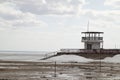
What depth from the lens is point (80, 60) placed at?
6706 cm

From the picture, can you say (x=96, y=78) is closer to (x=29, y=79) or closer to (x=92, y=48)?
(x=29, y=79)

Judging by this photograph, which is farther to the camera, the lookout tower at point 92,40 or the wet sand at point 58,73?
the lookout tower at point 92,40

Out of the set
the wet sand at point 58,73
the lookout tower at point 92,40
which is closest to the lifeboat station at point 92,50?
the lookout tower at point 92,40

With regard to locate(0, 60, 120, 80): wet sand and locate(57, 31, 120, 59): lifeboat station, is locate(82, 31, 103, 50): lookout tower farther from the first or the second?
locate(0, 60, 120, 80): wet sand

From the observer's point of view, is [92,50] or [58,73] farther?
[92,50]

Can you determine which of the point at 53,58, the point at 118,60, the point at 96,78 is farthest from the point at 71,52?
the point at 96,78

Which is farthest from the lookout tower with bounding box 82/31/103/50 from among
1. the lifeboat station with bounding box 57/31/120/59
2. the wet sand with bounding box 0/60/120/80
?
the wet sand with bounding box 0/60/120/80

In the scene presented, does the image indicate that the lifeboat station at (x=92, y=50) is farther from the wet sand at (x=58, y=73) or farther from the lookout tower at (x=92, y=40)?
the wet sand at (x=58, y=73)

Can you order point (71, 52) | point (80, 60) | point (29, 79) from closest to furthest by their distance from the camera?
point (29, 79)
point (80, 60)
point (71, 52)

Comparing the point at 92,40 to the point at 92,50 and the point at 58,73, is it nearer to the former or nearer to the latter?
the point at 92,50

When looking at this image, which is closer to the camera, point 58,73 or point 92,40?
point 58,73

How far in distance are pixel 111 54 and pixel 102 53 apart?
2.03 meters

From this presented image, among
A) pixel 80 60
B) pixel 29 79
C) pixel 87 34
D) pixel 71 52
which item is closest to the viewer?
pixel 29 79

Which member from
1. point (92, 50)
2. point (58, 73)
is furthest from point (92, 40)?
point (58, 73)
